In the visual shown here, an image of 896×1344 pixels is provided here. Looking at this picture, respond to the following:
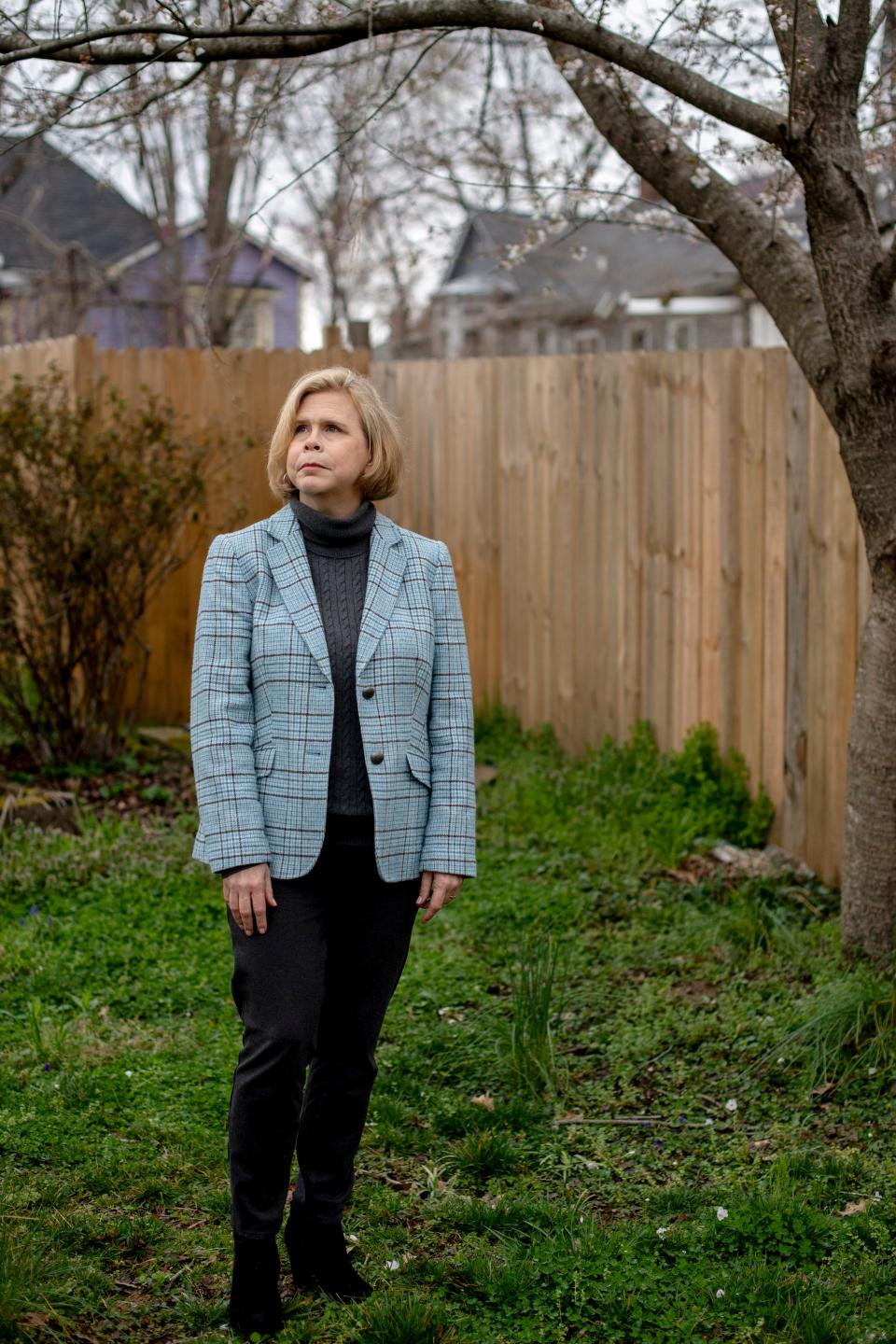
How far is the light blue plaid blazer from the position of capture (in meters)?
2.85

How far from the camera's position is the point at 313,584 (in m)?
3.02

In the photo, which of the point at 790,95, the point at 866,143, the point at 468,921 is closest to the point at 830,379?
the point at 790,95

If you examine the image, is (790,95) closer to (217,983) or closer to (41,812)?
(217,983)

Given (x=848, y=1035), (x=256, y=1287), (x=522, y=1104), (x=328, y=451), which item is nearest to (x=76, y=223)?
(x=522, y=1104)

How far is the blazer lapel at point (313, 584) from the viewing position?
295 cm

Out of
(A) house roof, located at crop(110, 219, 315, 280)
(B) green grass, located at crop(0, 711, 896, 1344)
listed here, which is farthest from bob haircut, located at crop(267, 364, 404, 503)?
(A) house roof, located at crop(110, 219, 315, 280)

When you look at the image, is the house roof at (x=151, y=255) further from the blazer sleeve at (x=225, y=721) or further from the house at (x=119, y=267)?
the blazer sleeve at (x=225, y=721)

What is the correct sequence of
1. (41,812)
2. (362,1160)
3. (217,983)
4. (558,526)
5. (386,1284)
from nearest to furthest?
(386,1284) < (362,1160) < (217,983) < (41,812) < (558,526)

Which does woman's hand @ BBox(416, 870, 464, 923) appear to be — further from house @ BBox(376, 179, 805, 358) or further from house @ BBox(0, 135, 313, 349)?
house @ BBox(0, 135, 313, 349)

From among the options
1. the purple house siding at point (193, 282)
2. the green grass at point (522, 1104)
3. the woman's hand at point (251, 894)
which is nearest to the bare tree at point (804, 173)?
the green grass at point (522, 1104)

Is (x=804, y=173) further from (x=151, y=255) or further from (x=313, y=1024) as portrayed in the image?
(x=151, y=255)

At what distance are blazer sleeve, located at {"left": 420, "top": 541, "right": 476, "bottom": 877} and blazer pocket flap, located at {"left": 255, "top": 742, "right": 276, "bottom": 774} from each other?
371 mm

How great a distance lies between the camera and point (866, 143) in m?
5.81

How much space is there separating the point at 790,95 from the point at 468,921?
307 centimetres
